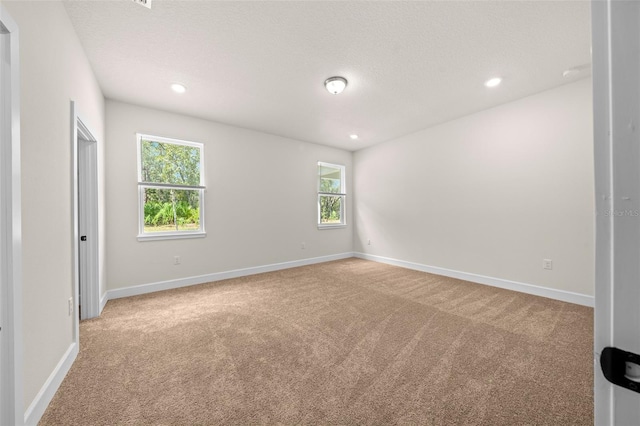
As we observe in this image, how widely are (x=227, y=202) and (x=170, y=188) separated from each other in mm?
850

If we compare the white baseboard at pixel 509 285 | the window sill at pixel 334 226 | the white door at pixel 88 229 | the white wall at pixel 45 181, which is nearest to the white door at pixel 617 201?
the white wall at pixel 45 181

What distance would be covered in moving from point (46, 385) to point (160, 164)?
9.49 ft

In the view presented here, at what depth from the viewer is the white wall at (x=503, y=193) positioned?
10.00ft

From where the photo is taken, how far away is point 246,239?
448 cm

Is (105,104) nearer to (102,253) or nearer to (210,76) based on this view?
(210,76)

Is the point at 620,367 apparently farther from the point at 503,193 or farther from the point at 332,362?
the point at 503,193

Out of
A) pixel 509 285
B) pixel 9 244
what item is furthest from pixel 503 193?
pixel 9 244

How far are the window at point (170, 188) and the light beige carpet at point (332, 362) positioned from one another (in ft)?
3.43

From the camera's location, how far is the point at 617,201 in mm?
383

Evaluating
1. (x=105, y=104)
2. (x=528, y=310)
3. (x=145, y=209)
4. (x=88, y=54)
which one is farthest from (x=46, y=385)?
(x=528, y=310)

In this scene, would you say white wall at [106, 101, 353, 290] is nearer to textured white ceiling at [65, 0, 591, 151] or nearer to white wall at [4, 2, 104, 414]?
textured white ceiling at [65, 0, 591, 151]

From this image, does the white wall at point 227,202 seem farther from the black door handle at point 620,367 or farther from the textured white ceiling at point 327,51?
the black door handle at point 620,367

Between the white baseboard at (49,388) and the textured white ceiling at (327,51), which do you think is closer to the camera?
the white baseboard at (49,388)

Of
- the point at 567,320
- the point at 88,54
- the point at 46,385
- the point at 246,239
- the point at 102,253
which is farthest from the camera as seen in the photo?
the point at 246,239
